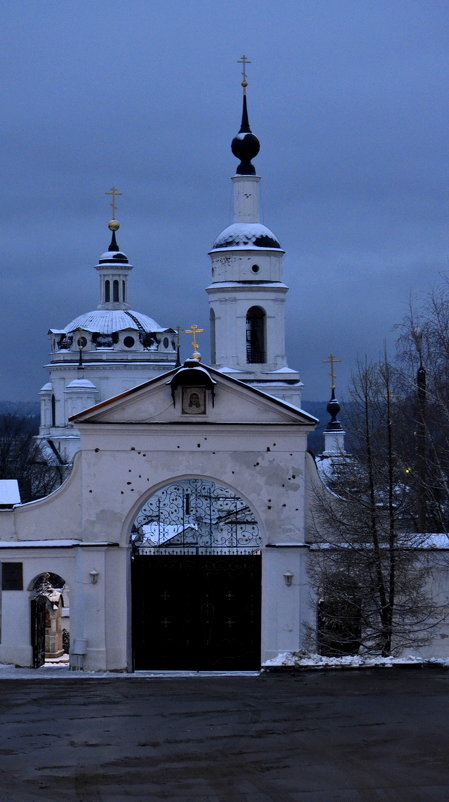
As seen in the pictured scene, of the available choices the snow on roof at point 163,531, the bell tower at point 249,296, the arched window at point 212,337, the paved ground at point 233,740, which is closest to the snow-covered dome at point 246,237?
the bell tower at point 249,296

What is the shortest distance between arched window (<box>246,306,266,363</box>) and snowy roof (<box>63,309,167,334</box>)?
28.1m

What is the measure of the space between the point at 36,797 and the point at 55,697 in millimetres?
5015

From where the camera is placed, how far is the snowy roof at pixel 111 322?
242ft

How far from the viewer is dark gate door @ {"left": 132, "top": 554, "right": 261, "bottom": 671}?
65.2ft

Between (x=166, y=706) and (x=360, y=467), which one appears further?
(x=360, y=467)

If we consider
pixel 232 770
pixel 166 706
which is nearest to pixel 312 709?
pixel 166 706

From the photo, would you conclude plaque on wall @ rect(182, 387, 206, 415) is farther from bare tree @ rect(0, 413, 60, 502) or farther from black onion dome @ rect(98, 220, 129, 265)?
black onion dome @ rect(98, 220, 129, 265)

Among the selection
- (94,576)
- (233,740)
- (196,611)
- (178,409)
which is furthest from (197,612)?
(233,740)

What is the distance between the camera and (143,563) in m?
20.1

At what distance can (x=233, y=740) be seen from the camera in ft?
40.5

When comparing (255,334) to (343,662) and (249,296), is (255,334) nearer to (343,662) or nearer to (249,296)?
(249,296)

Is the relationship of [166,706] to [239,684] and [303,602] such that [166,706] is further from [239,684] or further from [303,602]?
[303,602]

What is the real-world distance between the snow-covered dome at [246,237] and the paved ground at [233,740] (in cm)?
2995

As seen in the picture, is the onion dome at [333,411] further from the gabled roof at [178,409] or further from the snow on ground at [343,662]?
the snow on ground at [343,662]
